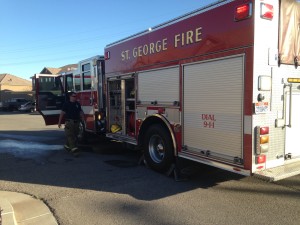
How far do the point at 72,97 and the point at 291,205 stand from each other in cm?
638

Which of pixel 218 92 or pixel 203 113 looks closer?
pixel 218 92

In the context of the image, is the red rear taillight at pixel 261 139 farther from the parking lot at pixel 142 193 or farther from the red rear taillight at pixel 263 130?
the parking lot at pixel 142 193

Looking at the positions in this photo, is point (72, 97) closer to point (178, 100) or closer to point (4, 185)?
point (4, 185)

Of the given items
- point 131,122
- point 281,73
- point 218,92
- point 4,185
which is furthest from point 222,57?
point 4,185

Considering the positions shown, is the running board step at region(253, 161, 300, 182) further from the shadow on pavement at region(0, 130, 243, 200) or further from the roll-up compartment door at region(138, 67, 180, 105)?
the roll-up compartment door at region(138, 67, 180, 105)

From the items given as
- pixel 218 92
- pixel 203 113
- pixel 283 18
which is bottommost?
pixel 203 113

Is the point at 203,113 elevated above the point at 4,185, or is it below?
above

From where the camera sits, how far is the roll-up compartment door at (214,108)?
4.80 metres

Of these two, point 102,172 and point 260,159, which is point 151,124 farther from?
point 260,159

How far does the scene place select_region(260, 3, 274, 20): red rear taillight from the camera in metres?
4.59

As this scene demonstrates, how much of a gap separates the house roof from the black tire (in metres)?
72.5

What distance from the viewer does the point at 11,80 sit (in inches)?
2943

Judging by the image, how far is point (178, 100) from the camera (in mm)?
6039

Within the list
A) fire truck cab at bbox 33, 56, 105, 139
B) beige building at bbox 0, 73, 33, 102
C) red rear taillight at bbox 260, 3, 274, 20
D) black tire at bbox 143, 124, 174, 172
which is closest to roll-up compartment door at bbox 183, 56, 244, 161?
black tire at bbox 143, 124, 174, 172
